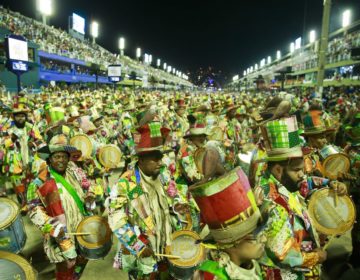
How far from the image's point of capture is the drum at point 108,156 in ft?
25.6

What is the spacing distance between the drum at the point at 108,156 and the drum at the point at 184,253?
437 centimetres

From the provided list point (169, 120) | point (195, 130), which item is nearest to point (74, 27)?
point (169, 120)

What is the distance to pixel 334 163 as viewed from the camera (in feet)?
18.6

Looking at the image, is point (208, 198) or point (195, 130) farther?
point (195, 130)

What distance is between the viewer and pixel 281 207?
294 cm

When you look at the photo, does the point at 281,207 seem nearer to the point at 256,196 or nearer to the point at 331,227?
the point at 256,196

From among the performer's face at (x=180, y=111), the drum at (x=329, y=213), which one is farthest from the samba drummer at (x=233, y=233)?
the performer's face at (x=180, y=111)

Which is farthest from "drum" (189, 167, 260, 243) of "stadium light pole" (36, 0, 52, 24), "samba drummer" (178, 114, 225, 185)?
"stadium light pole" (36, 0, 52, 24)

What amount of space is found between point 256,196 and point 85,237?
8.04ft

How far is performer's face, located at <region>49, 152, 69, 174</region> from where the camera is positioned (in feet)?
15.6

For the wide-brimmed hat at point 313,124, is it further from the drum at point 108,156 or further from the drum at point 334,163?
the drum at point 108,156

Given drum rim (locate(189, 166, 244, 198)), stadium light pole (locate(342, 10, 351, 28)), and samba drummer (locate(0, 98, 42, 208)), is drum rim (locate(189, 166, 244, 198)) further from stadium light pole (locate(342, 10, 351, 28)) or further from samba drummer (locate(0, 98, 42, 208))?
stadium light pole (locate(342, 10, 351, 28))

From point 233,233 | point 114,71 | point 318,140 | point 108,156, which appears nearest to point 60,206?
point 233,233

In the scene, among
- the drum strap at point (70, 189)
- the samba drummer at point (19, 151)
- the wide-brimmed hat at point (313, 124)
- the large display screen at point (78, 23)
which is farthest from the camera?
the large display screen at point (78, 23)
